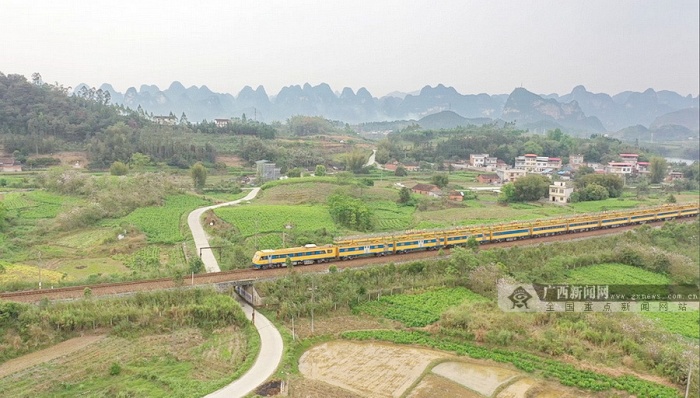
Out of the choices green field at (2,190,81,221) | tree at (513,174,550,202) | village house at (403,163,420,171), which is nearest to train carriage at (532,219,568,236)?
tree at (513,174,550,202)

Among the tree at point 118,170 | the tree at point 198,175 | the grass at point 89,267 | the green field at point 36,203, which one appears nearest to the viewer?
the grass at point 89,267

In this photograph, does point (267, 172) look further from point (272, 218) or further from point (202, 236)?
point (202, 236)

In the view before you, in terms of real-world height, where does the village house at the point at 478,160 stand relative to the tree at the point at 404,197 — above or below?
above

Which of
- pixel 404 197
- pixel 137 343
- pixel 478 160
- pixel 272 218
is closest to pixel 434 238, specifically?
pixel 272 218

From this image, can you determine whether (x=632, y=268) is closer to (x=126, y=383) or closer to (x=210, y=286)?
(x=210, y=286)

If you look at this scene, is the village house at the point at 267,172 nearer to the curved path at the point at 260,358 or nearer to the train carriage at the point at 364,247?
the curved path at the point at 260,358

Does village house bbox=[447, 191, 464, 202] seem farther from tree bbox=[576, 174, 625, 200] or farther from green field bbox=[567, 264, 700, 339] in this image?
green field bbox=[567, 264, 700, 339]

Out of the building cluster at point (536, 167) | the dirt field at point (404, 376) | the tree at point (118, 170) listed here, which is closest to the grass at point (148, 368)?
the dirt field at point (404, 376)

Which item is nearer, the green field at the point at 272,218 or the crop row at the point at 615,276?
the crop row at the point at 615,276
